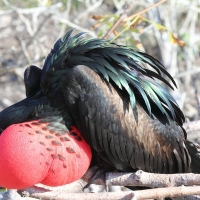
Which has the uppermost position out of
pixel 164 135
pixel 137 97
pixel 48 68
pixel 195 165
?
pixel 48 68

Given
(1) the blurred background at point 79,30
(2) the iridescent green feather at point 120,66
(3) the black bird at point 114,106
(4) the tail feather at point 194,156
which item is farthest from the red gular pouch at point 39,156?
(1) the blurred background at point 79,30

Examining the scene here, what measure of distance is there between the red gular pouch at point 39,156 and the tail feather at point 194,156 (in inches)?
18.8

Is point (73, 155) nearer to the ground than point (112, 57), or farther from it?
nearer to the ground

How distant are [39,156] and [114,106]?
1.16 ft

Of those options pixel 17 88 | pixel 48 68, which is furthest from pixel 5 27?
pixel 48 68

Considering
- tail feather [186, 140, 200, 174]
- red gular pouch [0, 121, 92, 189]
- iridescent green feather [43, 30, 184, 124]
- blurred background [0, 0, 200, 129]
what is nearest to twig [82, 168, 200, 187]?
red gular pouch [0, 121, 92, 189]

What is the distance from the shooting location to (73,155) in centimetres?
178

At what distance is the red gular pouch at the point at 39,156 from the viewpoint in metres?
1.64

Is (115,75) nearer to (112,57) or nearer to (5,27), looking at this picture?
(112,57)

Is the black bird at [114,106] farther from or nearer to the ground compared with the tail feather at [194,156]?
farther from the ground

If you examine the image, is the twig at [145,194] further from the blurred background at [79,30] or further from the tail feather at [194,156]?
the blurred background at [79,30]

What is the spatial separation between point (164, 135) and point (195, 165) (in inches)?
8.8

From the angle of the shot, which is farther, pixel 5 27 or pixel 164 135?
pixel 5 27

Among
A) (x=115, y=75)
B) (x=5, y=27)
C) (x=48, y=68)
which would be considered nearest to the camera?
(x=115, y=75)
